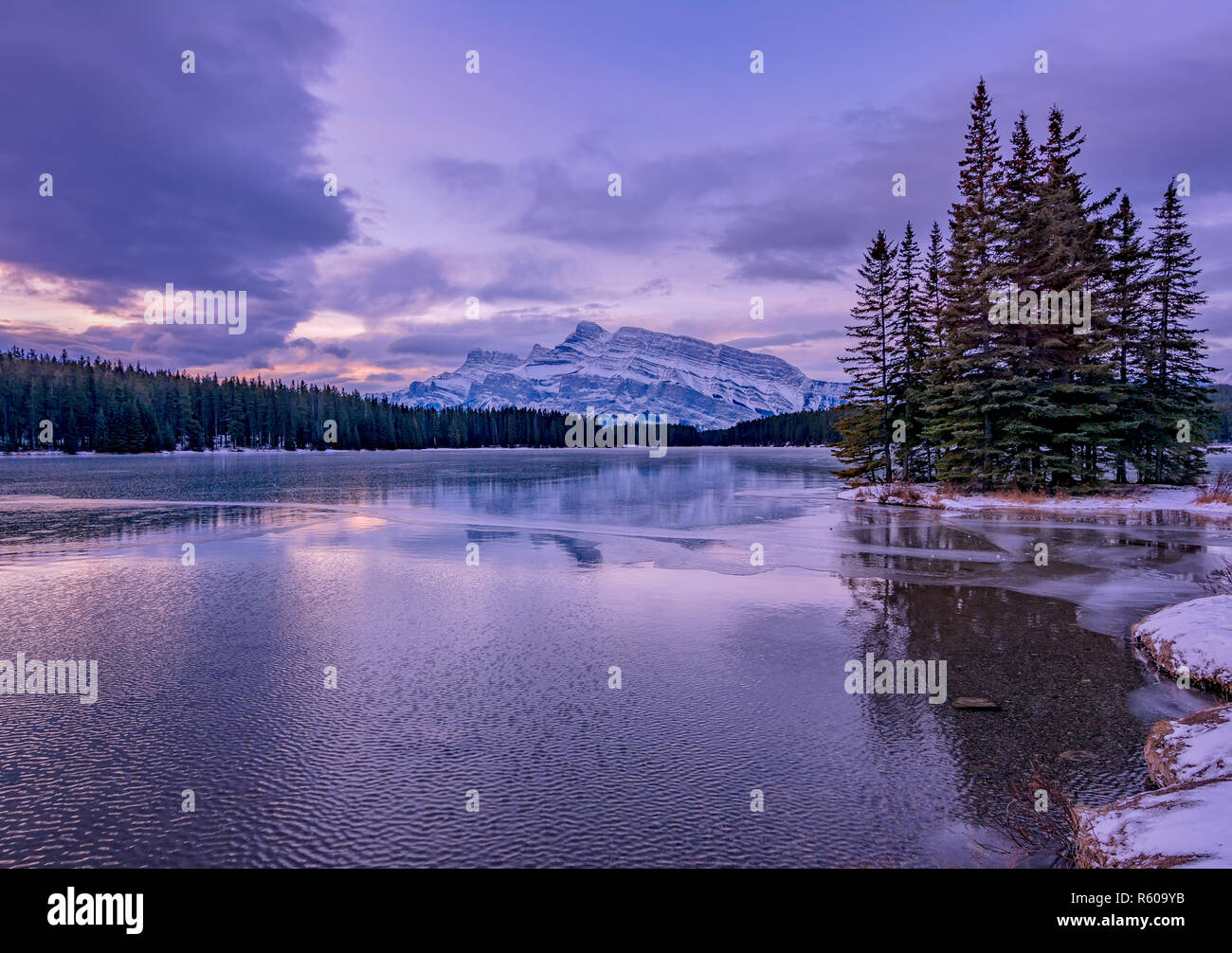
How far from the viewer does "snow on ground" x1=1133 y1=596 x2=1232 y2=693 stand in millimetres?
8195

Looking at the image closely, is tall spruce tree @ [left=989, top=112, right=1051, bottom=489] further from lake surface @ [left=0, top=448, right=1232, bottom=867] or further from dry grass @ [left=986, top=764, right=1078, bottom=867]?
dry grass @ [left=986, top=764, right=1078, bottom=867]

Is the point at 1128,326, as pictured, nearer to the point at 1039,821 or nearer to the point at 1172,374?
the point at 1172,374

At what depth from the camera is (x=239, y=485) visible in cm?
4622

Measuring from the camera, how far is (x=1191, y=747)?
582 centimetres

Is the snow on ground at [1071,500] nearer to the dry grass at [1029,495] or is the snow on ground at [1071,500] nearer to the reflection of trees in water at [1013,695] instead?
the dry grass at [1029,495]

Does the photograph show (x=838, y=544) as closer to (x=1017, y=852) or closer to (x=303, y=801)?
(x=1017, y=852)

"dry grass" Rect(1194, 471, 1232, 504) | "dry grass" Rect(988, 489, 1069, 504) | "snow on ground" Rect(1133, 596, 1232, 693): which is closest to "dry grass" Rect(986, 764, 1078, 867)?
"snow on ground" Rect(1133, 596, 1232, 693)

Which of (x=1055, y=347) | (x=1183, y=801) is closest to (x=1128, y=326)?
(x=1055, y=347)

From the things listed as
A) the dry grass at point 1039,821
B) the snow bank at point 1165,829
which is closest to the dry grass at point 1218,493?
the dry grass at point 1039,821

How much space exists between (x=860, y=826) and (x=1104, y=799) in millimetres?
2108

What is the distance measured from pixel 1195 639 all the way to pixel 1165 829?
19.9ft

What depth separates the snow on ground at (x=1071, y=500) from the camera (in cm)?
2916

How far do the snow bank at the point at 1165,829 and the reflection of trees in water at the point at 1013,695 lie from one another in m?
0.69
